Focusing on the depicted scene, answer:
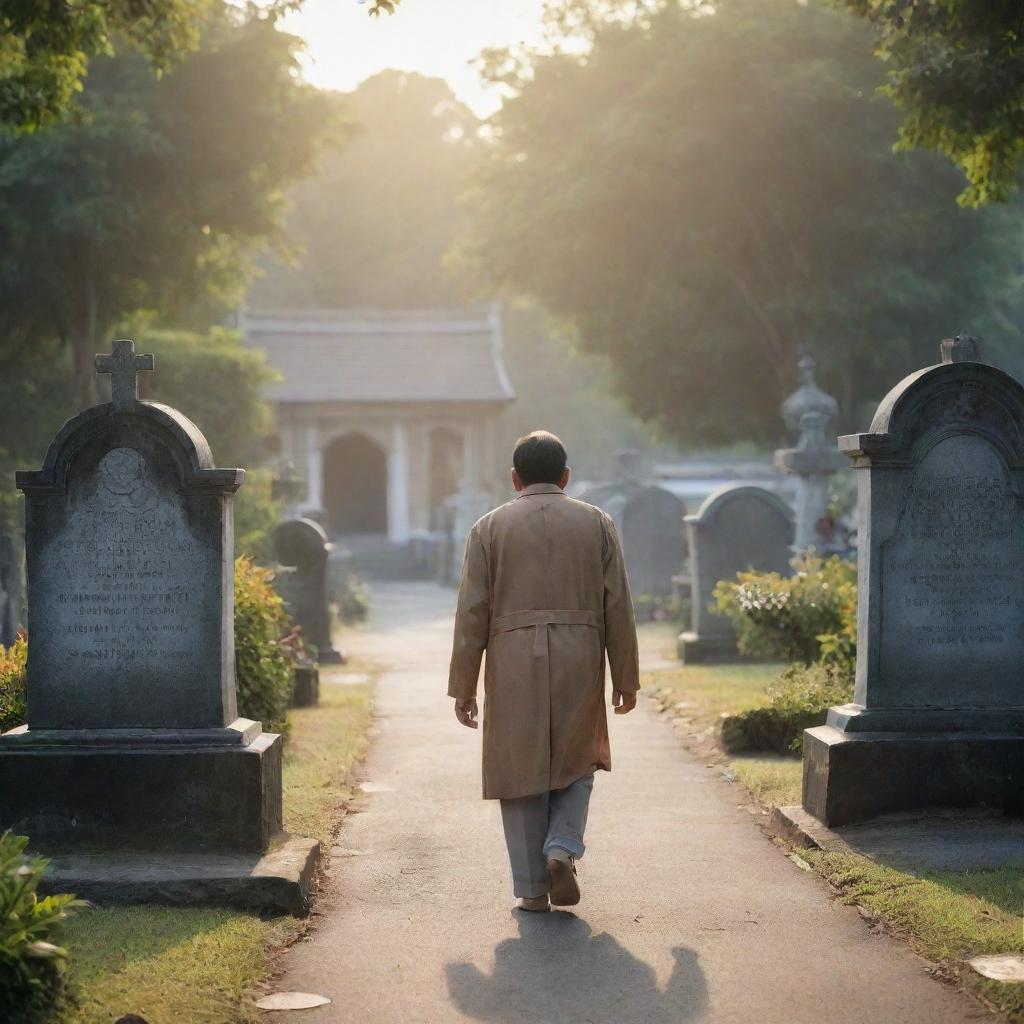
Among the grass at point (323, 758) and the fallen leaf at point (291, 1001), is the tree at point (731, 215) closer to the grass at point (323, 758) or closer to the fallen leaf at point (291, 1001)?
the grass at point (323, 758)

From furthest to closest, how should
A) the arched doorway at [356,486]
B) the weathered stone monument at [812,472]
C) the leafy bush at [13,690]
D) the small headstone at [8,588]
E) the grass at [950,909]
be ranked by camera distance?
the arched doorway at [356,486], the weathered stone monument at [812,472], the small headstone at [8,588], the leafy bush at [13,690], the grass at [950,909]

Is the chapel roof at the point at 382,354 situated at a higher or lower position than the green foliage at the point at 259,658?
higher

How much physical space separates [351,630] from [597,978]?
15.2 meters

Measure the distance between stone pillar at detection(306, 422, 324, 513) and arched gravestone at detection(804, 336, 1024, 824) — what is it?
31326 millimetres

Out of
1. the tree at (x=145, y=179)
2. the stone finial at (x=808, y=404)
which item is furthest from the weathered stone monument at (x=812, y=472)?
the tree at (x=145, y=179)

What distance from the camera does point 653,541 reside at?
21.2 meters

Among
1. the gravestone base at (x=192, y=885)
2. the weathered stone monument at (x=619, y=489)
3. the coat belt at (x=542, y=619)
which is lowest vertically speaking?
the gravestone base at (x=192, y=885)

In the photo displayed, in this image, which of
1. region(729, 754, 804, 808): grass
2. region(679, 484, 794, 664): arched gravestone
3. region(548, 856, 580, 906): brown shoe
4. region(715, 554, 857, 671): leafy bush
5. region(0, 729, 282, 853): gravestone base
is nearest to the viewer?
region(548, 856, 580, 906): brown shoe

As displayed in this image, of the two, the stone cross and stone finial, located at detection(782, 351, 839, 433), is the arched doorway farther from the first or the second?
the stone cross

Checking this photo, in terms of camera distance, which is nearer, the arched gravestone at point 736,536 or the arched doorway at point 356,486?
the arched gravestone at point 736,536

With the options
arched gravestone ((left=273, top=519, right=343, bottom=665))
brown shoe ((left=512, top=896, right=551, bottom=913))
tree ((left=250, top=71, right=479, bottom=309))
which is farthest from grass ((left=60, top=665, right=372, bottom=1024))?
tree ((left=250, top=71, right=479, bottom=309))

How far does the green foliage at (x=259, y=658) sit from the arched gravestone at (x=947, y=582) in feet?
11.0

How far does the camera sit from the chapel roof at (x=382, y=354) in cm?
3831

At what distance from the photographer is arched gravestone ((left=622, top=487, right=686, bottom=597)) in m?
21.2
